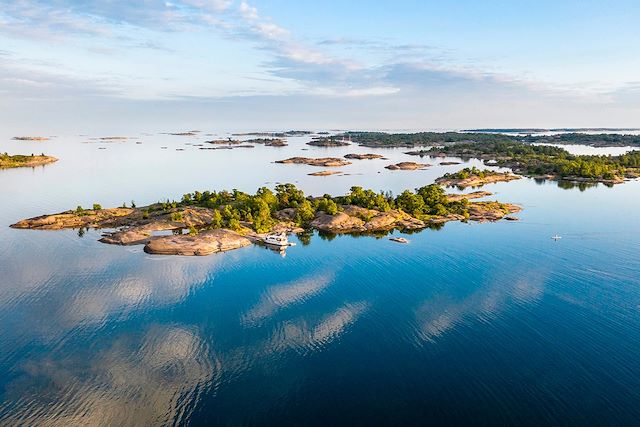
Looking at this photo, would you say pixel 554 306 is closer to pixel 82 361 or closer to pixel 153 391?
pixel 153 391

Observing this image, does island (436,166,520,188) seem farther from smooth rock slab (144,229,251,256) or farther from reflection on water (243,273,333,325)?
reflection on water (243,273,333,325)

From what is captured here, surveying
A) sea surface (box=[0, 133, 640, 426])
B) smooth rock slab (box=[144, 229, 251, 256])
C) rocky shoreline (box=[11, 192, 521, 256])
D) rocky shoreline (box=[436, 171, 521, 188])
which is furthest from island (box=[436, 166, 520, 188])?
smooth rock slab (box=[144, 229, 251, 256])

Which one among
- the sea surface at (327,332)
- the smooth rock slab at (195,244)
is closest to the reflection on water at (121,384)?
the sea surface at (327,332)

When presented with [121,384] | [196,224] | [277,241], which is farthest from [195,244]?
[121,384]

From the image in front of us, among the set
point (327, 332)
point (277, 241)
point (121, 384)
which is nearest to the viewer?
point (121, 384)

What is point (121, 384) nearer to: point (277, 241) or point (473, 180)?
point (277, 241)

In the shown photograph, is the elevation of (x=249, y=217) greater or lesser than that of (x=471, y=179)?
greater
